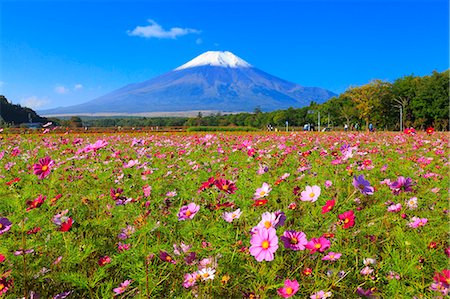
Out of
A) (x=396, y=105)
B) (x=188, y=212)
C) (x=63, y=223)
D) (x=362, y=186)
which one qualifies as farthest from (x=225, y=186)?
(x=396, y=105)

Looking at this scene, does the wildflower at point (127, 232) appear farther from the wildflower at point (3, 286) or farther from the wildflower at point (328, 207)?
the wildflower at point (328, 207)

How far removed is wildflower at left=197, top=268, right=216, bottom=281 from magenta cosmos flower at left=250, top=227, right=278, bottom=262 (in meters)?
0.20

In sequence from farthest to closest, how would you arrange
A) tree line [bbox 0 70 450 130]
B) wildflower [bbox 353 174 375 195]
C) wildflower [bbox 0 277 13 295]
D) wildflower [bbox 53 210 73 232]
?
tree line [bbox 0 70 450 130]
wildflower [bbox 53 210 73 232]
wildflower [bbox 353 174 375 195]
wildflower [bbox 0 277 13 295]

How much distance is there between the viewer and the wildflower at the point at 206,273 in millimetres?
1202

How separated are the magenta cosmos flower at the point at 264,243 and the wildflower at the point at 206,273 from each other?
195 millimetres

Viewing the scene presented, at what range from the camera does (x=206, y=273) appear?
1.23m

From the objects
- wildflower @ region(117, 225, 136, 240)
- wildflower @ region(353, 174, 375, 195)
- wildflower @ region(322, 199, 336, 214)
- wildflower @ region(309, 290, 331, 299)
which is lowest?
wildflower @ region(309, 290, 331, 299)

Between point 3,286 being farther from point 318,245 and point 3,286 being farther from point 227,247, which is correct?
point 318,245

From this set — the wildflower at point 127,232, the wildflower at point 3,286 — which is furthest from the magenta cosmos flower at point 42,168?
the wildflower at point 3,286

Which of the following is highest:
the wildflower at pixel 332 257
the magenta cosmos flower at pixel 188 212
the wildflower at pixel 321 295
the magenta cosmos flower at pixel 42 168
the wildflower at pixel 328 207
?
the magenta cosmos flower at pixel 42 168

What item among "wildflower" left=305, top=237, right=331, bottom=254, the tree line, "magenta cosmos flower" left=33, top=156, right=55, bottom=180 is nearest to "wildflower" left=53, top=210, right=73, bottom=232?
"magenta cosmos flower" left=33, top=156, right=55, bottom=180

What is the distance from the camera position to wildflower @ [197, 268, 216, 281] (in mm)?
1202

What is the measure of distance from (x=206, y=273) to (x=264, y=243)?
0.26 metres

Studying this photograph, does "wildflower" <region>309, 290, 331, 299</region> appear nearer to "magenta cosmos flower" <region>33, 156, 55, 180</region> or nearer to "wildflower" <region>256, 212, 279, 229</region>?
"wildflower" <region>256, 212, 279, 229</region>
